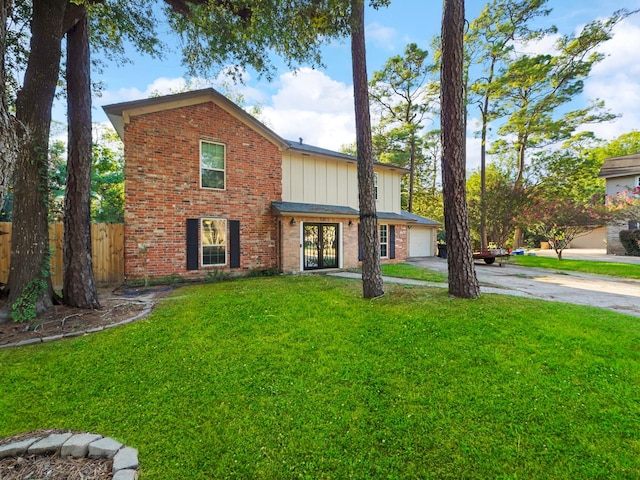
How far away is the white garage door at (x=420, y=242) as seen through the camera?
18281mm

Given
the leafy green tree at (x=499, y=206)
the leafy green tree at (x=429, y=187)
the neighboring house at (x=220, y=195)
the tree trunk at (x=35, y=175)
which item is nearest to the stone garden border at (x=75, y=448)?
the tree trunk at (x=35, y=175)

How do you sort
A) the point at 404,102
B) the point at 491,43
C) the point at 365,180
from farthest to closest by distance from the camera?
the point at 404,102, the point at 491,43, the point at 365,180

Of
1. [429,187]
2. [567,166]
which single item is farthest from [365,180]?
[429,187]

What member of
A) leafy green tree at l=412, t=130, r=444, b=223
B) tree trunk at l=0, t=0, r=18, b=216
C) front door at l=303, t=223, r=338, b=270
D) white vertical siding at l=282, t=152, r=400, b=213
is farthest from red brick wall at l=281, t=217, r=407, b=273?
leafy green tree at l=412, t=130, r=444, b=223

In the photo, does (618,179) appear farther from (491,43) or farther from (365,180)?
(365,180)

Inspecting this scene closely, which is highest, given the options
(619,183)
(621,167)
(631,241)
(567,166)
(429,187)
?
(429,187)

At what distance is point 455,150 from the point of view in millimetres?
5676

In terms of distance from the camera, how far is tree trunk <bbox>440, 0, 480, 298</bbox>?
18.2ft

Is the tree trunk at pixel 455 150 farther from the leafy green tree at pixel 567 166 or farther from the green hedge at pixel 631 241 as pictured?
the green hedge at pixel 631 241

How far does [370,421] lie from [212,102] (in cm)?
1067

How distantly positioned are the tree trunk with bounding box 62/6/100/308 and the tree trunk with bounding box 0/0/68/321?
0.42 metres

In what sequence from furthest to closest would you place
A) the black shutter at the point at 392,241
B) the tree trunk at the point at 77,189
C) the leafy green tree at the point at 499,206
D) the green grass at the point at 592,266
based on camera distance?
the leafy green tree at the point at 499,206
the black shutter at the point at 392,241
the green grass at the point at 592,266
the tree trunk at the point at 77,189

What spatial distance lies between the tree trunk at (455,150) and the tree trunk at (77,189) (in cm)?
735

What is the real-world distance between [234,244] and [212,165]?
2.90 m
